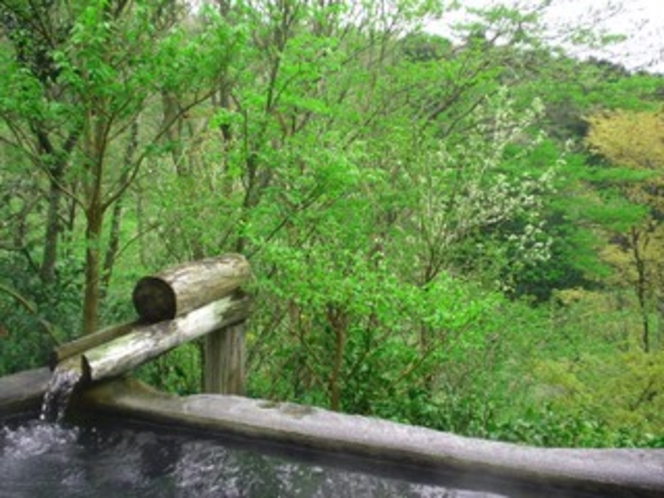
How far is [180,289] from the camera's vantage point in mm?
3781

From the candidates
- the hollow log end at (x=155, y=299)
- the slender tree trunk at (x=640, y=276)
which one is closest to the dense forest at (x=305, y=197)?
the hollow log end at (x=155, y=299)

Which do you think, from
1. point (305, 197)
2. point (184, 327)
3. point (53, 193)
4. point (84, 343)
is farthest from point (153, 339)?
point (53, 193)

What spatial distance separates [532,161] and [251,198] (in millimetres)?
8074

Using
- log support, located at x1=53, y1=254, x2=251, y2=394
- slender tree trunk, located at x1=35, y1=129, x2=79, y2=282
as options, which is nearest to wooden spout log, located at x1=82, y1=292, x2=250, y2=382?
log support, located at x1=53, y1=254, x2=251, y2=394

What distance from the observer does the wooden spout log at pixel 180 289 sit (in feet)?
12.3

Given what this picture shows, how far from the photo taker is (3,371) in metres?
4.89

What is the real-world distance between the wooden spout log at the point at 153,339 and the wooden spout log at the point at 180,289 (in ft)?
0.21

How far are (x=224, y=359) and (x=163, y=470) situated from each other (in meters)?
1.26

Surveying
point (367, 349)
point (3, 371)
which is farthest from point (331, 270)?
point (3, 371)

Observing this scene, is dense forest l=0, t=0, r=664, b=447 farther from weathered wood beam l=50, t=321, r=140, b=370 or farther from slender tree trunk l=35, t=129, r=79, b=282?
weathered wood beam l=50, t=321, r=140, b=370

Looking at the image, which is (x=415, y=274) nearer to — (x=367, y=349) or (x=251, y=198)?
(x=367, y=349)

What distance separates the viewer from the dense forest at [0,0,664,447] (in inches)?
164

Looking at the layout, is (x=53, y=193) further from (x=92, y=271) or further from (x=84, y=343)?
(x=84, y=343)

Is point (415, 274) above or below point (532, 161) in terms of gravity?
below
